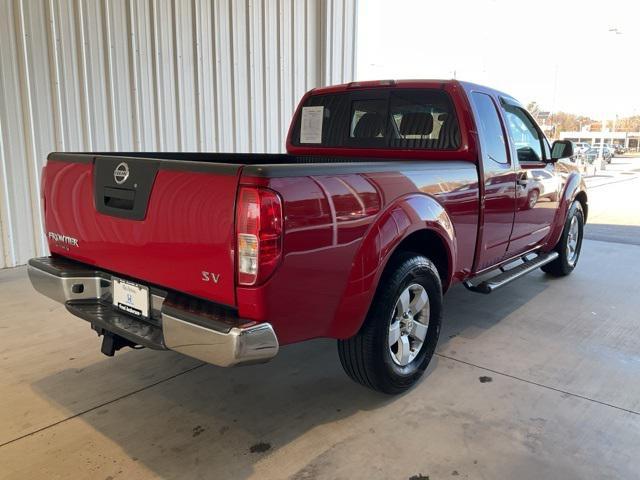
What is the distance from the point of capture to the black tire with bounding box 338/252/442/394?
283 centimetres

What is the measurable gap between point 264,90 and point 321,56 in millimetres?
1798

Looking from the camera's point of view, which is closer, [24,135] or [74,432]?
[74,432]

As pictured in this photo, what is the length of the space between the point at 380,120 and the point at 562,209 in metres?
2.48

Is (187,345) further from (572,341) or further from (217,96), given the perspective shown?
(217,96)

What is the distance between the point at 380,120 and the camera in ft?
13.6

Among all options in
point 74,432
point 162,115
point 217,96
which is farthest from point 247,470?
point 217,96

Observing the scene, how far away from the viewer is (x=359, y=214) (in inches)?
100

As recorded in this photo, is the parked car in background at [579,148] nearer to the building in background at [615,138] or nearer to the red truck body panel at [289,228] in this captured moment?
the red truck body panel at [289,228]

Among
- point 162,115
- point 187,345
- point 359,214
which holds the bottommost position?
point 187,345

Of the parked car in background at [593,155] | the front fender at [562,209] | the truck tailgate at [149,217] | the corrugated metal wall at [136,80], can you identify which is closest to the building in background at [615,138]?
the parked car in background at [593,155]

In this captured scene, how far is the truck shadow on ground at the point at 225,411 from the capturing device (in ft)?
8.25

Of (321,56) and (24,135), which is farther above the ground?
(321,56)

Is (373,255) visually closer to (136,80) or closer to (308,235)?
(308,235)

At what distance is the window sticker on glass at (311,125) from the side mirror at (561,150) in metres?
2.31
